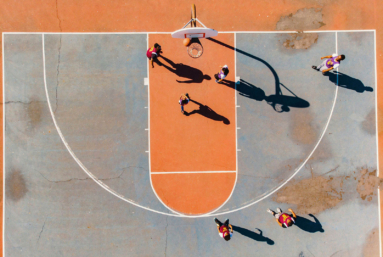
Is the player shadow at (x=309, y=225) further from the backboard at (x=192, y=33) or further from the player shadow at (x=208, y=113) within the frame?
the backboard at (x=192, y=33)

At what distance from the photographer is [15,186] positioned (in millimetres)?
8742

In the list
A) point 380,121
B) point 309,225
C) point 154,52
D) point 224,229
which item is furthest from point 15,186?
point 380,121

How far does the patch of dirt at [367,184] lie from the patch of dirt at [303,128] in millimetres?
2543

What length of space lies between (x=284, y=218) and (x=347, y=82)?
6160mm

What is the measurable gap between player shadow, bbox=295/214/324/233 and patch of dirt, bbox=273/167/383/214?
0.33 meters

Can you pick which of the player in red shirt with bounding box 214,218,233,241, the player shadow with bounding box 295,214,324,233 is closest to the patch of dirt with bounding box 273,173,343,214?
the player shadow with bounding box 295,214,324,233

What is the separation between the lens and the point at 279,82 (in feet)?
29.3

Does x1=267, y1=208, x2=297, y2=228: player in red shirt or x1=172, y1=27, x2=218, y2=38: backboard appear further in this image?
x1=267, y1=208, x2=297, y2=228: player in red shirt

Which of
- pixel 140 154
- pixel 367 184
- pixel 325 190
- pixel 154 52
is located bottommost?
pixel 325 190

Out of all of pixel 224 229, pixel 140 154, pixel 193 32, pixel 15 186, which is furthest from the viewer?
pixel 140 154

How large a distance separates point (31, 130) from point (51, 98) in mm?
1531

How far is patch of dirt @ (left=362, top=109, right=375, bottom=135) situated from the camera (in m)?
8.97

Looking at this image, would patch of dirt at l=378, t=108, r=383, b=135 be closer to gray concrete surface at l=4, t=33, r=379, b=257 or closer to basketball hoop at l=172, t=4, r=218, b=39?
gray concrete surface at l=4, t=33, r=379, b=257

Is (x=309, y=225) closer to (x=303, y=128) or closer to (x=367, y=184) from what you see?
(x=367, y=184)
